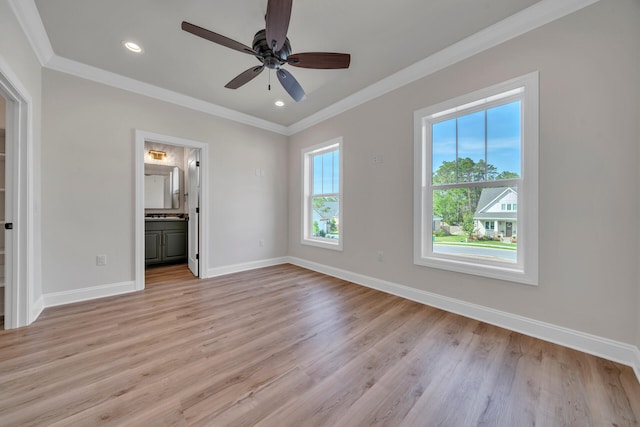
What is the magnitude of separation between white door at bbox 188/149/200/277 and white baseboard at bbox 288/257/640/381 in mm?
2819

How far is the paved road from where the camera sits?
2.28 metres

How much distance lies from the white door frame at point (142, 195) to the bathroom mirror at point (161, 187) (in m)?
1.99

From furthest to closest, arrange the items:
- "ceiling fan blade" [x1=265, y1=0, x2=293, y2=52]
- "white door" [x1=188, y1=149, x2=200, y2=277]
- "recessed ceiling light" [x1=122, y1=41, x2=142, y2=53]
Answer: "white door" [x1=188, y1=149, x2=200, y2=277] < "recessed ceiling light" [x1=122, y1=41, x2=142, y2=53] < "ceiling fan blade" [x1=265, y1=0, x2=293, y2=52]

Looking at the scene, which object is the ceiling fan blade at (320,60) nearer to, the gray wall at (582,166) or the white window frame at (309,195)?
the gray wall at (582,166)

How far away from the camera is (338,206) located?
400 centimetres

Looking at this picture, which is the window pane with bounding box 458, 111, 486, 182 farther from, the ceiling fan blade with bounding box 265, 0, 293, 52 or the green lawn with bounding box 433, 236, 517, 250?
the ceiling fan blade with bounding box 265, 0, 293, 52

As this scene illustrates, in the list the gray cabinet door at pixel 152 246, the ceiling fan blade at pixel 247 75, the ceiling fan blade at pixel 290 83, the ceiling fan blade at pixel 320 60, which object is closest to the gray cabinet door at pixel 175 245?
the gray cabinet door at pixel 152 246

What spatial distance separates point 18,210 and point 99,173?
2.94ft

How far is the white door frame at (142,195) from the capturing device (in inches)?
124

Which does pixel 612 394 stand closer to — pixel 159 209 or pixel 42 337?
pixel 42 337

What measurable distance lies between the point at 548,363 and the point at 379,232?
193 cm

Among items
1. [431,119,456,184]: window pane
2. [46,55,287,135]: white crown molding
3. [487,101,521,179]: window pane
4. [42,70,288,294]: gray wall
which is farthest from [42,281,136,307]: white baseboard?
[487,101,521,179]: window pane

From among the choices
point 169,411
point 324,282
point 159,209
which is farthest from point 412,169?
point 159,209

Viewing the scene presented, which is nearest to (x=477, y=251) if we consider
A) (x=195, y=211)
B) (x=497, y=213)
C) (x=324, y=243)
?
(x=497, y=213)
